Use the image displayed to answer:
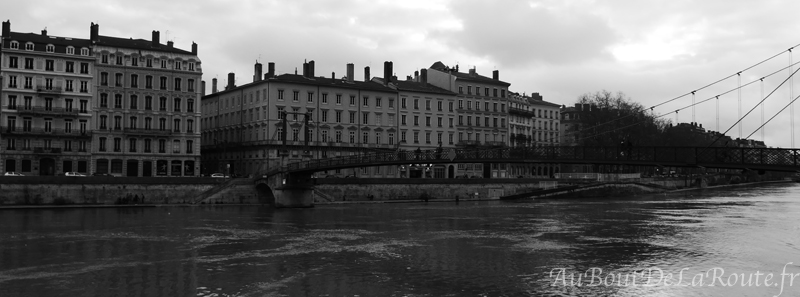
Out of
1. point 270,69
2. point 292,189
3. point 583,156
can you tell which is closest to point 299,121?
point 270,69

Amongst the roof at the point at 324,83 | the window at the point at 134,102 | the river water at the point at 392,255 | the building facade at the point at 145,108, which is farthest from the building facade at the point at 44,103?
the river water at the point at 392,255

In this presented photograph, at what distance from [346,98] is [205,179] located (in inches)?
1002

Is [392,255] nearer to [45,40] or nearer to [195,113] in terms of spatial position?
[195,113]

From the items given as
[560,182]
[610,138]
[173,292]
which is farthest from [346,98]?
[173,292]

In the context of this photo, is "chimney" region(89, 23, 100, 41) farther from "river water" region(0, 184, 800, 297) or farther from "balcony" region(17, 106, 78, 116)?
"river water" region(0, 184, 800, 297)

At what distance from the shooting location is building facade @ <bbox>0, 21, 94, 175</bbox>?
217 feet

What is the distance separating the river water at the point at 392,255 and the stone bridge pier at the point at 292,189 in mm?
9020

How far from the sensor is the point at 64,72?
6831 cm

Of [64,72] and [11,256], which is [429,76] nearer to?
[64,72]

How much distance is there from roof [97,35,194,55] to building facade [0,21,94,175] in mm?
2345

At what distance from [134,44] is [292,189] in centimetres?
2560

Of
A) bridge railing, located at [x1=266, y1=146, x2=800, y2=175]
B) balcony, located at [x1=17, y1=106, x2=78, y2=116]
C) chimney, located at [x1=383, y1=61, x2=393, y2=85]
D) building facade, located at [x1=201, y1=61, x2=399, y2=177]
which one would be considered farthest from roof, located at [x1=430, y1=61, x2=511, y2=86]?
balcony, located at [x1=17, y1=106, x2=78, y2=116]

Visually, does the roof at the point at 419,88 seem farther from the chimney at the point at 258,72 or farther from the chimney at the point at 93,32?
the chimney at the point at 93,32

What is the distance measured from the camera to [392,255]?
30562 millimetres
